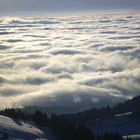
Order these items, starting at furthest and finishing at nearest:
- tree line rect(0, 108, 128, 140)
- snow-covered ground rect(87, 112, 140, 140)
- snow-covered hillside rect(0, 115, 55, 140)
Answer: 1. snow-covered ground rect(87, 112, 140, 140)
2. tree line rect(0, 108, 128, 140)
3. snow-covered hillside rect(0, 115, 55, 140)

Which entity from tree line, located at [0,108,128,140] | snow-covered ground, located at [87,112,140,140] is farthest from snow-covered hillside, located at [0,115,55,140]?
snow-covered ground, located at [87,112,140,140]

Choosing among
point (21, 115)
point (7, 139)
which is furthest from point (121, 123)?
point (7, 139)

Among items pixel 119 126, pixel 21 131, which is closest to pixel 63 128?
pixel 21 131

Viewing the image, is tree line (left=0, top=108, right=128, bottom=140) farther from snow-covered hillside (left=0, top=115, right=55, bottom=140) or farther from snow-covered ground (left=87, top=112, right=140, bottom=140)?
snow-covered ground (left=87, top=112, right=140, bottom=140)

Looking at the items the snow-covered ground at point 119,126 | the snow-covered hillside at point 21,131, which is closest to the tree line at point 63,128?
the snow-covered hillside at point 21,131

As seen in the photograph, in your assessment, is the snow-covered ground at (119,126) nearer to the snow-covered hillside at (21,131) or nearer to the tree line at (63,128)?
the tree line at (63,128)

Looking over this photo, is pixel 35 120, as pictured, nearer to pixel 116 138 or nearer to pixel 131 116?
pixel 116 138

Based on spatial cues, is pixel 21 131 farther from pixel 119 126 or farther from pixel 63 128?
pixel 119 126
